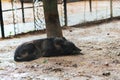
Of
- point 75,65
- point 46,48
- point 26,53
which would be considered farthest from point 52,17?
point 75,65

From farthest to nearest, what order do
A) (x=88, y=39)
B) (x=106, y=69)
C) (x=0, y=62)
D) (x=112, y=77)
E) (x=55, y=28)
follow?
(x=88, y=39) → (x=55, y=28) → (x=0, y=62) → (x=106, y=69) → (x=112, y=77)

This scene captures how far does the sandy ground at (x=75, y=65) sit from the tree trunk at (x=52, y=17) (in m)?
0.68

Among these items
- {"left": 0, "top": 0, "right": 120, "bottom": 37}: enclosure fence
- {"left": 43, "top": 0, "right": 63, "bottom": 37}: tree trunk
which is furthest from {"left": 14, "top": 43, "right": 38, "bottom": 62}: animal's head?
{"left": 0, "top": 0, "right": 120, "bottom": 37}: enclosure fence

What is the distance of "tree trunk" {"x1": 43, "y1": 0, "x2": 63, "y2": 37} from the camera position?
8.89 meters

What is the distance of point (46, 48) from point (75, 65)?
94 centimetres

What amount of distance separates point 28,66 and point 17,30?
5171 millimetres

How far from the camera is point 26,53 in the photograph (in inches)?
307

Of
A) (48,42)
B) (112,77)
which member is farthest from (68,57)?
(112,77)

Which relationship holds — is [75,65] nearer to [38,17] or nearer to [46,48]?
[46,48]

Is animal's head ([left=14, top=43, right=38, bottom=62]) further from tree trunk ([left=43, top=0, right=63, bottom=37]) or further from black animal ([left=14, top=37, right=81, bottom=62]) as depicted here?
tree trunk ([left=43, top=0, right=63, bottom=37])

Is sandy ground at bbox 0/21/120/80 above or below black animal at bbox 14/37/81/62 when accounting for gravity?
below

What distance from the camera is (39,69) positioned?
705 cm

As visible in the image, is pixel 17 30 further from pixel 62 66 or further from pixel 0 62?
pixel 62 66

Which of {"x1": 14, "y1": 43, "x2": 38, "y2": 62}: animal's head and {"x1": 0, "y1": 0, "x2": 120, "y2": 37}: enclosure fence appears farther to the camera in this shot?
{"x1": 0, "y1": 0, "x2": 120, "y2": 37}: enclosure fence
